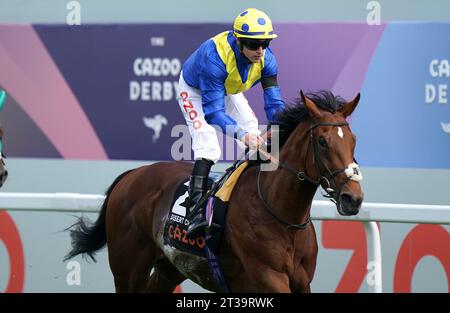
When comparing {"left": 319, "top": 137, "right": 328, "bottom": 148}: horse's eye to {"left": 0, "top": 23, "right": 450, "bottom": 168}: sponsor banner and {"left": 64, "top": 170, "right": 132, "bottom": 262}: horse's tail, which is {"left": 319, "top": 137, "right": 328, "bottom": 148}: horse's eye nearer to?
{"left": 0, "top": 23, "right": 450, "bottom": 168}: sponsor banner

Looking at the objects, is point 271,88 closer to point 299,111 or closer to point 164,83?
point 299,111

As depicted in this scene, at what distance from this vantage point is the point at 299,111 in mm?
4656

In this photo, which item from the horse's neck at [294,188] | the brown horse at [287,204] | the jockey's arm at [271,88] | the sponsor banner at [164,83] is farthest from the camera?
the sponsor banner at [164,83]

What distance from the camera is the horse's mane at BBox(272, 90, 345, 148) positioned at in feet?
14.8

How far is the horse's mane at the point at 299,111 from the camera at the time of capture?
14.8 feet

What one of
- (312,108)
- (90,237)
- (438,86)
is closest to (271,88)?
(312,108)

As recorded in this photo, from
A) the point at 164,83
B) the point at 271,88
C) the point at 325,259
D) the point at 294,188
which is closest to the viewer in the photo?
the point at 294,188

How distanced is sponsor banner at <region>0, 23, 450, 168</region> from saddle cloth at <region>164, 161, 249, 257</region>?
1.04 meters

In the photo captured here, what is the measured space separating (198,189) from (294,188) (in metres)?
0.58

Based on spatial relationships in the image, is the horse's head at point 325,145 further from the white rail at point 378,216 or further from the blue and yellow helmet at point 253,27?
the white rail at point 378,216

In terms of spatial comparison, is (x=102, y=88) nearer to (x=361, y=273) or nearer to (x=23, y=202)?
(x=23, y=202)

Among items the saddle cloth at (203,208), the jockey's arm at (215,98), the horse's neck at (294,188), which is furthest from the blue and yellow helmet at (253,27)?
the saddle cloth at (203,208)

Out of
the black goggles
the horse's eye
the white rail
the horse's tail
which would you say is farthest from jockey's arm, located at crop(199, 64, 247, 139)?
the horse's tail
